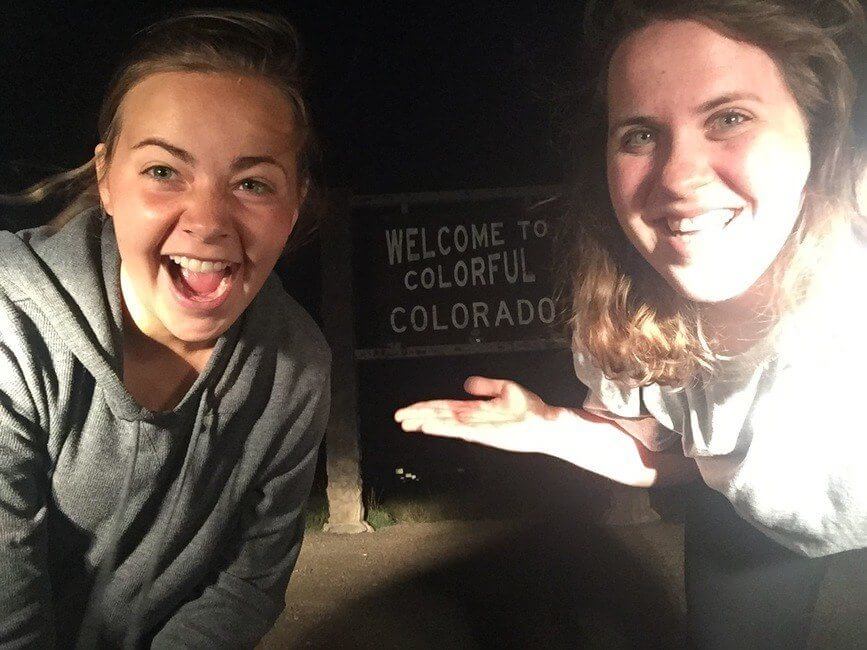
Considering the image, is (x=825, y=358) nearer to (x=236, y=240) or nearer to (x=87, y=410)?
(x=236, y=240)

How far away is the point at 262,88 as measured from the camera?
0.81 metres

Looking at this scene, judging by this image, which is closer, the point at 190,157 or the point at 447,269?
the point at 190,157

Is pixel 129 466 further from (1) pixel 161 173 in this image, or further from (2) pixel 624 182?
(2) pixel 624 182

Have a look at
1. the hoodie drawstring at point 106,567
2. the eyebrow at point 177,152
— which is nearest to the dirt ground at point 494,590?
the hoodie drawstring at point 106,567

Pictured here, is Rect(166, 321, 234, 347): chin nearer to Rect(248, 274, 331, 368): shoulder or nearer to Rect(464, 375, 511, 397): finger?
Rect(248, 274, 331, 368): shoulder

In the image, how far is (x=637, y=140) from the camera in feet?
2.60

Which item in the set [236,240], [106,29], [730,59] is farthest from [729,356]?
[106,29]

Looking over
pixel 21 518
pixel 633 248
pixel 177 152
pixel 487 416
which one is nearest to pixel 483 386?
pixel 487 416

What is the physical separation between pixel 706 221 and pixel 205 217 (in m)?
0.57

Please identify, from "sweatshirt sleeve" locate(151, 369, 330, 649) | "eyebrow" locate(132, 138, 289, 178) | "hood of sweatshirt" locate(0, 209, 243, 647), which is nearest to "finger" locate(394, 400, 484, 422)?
"sweatshirt sleeve" locate(151, 369, 330, 649)

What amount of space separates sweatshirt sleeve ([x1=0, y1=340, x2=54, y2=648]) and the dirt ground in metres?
0.30

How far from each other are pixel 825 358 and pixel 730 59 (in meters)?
0.36

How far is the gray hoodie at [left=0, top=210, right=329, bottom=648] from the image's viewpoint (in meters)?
0.78

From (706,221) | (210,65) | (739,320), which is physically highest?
(210,65)
